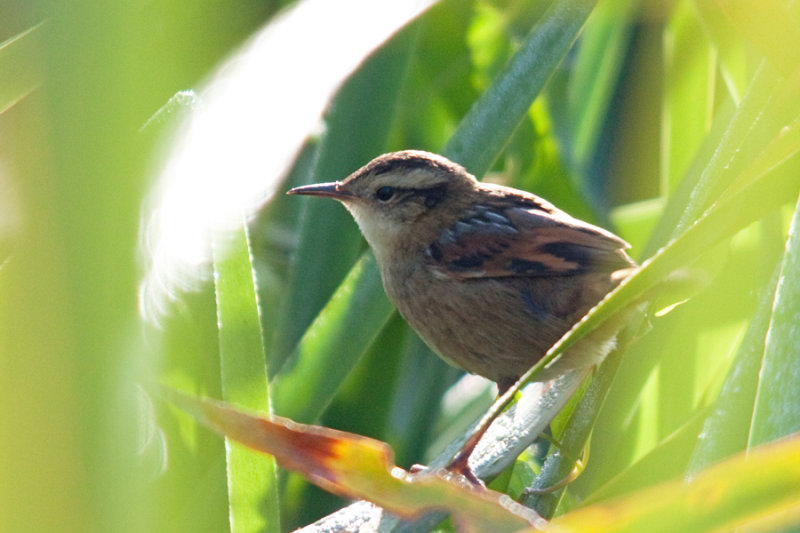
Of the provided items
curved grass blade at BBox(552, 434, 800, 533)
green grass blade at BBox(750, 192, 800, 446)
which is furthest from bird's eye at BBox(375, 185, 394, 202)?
curved grass blade at BBox(552, 434, 800, 533)

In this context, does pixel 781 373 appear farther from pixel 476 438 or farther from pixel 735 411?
pixel 476 438

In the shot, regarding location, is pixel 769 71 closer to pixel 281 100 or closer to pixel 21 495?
pixel 281 100

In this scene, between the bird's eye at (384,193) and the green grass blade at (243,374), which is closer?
the green grass blade at (243,374)

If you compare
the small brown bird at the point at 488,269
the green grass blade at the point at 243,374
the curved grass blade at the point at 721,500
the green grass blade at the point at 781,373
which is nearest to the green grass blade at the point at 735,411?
the green grass blade at the point at 781,373

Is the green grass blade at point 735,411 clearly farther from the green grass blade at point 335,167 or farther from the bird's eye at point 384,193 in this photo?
the bird's eye at point 384,193

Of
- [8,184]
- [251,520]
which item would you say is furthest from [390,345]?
[8,184]

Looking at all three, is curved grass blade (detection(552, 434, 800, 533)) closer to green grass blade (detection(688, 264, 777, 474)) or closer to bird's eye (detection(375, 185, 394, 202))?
green grass blade (detection(688, 264, 777, 474))

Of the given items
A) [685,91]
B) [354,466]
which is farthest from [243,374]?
[685,91]
